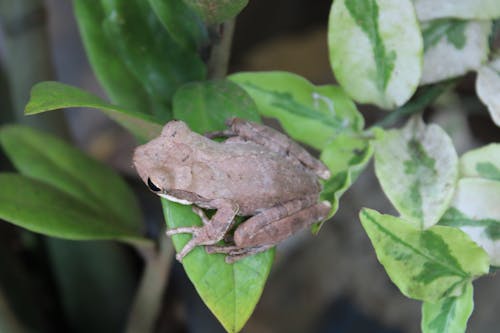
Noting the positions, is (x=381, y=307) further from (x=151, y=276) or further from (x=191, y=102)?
(x=191, y=102)

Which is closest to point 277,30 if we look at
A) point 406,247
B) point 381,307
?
point 381,307

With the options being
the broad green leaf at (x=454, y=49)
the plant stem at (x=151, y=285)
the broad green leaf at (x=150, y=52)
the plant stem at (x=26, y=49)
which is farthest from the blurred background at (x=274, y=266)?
the broad green leaf at (x=454, y=49)

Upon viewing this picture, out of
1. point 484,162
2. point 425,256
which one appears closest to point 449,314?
point 425,256

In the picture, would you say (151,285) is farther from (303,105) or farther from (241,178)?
(303,105)

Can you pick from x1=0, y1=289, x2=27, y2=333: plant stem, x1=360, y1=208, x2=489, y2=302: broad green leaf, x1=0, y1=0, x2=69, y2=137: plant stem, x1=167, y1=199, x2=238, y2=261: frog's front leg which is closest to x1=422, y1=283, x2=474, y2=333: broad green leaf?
x1=360, y1=208, x2=489, y2=302: broad green leaf

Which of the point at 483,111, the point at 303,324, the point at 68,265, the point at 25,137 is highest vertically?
the point at 25,137

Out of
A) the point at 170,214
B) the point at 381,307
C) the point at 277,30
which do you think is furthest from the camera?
the point at 277,30

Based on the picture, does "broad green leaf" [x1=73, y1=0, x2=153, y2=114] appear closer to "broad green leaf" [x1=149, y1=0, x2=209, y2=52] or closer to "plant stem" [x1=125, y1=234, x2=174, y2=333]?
"broad green leaf" [x1=149, y1=0, x2=209, y2=52]
